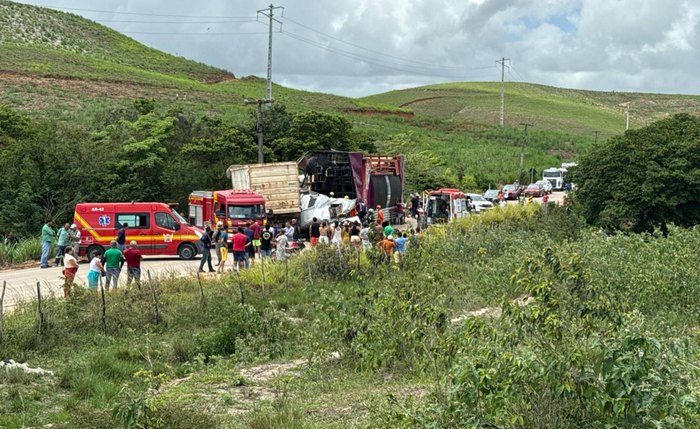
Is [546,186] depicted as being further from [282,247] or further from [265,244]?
[282,247]

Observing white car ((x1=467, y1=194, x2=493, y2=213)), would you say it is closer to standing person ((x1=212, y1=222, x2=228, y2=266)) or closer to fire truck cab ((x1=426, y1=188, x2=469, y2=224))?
fire truck cab ((x1=426, y1=188, x2=469, y2=224))

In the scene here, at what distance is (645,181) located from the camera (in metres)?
33.9

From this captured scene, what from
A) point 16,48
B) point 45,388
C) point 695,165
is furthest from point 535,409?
point 16,48

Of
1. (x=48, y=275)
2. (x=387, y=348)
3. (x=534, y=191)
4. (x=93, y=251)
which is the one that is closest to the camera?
(x=387, y=348)

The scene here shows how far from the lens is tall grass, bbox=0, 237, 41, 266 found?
26652 millimetres

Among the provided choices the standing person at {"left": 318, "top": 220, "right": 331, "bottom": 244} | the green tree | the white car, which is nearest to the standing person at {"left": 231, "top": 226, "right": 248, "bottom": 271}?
the standing person at {"left": 318, "top": 220, "right": 331, "bottom": 244}

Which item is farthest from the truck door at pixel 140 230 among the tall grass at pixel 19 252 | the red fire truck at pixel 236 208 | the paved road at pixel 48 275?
the tall grass at pixel 19 252

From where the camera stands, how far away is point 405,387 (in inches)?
449

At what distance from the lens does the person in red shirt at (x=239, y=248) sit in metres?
23.0

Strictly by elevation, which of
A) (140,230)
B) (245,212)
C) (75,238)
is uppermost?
(245,212)

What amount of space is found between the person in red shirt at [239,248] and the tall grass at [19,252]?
8605 mm

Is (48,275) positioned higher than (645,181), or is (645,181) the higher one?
(645,181)

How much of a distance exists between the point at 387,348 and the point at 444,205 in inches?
1048

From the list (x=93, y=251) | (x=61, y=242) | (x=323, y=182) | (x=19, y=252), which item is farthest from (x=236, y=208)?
Answer: (x=323, y=182)
